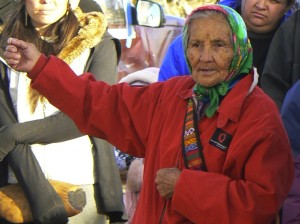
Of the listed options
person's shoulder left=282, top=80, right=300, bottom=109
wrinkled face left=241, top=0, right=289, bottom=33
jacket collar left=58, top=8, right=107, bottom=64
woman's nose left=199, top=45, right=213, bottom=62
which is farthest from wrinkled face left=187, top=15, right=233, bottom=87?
wrinkled face left=241, top=0, right=289, bottom=33

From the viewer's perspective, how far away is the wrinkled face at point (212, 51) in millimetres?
3270

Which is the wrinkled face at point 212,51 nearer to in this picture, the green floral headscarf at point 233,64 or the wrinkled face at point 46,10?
the green floral headscarf at point 233,64

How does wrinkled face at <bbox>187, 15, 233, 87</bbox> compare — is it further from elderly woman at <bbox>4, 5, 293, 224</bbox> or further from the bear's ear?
the bear's ear

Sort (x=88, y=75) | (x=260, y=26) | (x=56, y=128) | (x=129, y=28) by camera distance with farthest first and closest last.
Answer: (x=129, y=28) < (x=260, y=26) < (x=56, y=128) < (x=88, y=75)

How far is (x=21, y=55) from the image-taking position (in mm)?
3426

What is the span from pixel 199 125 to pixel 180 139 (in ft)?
0.31

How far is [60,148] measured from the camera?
169 inches

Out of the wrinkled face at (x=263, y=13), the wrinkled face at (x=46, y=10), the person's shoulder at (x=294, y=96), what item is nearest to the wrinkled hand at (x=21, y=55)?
the wrinkled face at (x=46, y=10)

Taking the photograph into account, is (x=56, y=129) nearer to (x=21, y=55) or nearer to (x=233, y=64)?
(x=21, y=55)

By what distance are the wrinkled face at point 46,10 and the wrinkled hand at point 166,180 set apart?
152cm

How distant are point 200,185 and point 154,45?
5.62 metres

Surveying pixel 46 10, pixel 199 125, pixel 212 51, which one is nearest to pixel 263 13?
pixel 46 10

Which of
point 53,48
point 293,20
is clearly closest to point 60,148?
point 53,48

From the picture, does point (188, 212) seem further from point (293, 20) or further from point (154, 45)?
point (154, 45)
